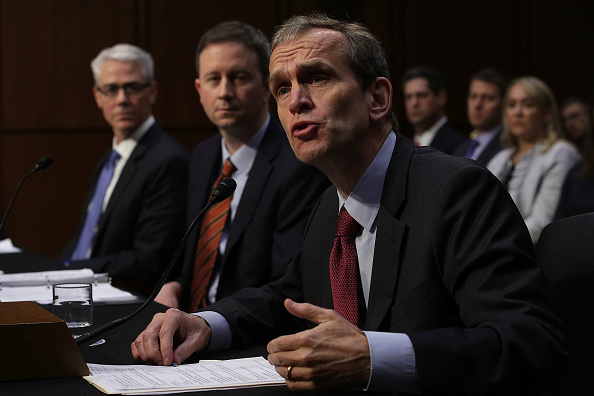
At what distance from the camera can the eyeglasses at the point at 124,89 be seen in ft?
13.5

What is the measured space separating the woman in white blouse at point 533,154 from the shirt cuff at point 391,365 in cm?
384

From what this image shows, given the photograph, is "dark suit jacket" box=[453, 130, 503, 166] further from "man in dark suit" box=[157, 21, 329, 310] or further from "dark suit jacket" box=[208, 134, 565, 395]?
"dark suit jacket" box=[208, 134, 565, 395]

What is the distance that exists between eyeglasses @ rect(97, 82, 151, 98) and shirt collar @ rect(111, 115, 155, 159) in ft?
0.67

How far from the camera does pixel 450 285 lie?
1503 mm

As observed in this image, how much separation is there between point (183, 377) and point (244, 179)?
5.22ft

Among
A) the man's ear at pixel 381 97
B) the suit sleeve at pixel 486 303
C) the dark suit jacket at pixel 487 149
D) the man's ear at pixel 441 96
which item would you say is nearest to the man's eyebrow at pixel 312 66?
the man's ear at pixel 381 97

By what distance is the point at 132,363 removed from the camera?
157 cm

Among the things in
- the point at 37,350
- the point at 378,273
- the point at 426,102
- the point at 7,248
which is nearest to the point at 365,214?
the point at 378,273

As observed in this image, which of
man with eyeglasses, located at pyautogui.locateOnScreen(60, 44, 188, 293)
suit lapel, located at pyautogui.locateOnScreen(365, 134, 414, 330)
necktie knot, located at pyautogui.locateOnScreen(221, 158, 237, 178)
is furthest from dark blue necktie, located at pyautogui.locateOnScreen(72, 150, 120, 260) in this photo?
suit lapel, located at pyautogui.locateOnScreen(365, 134, 414, 330)

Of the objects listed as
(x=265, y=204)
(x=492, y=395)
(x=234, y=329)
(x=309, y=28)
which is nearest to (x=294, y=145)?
(x=309, y=28)

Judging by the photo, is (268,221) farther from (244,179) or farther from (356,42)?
(356,42)

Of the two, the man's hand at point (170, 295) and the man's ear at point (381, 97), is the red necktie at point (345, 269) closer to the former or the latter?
the man's ear at point (381, 97)

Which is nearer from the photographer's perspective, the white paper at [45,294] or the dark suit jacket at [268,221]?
the white paper at [45,294]

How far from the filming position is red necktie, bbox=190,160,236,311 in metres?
2.83
